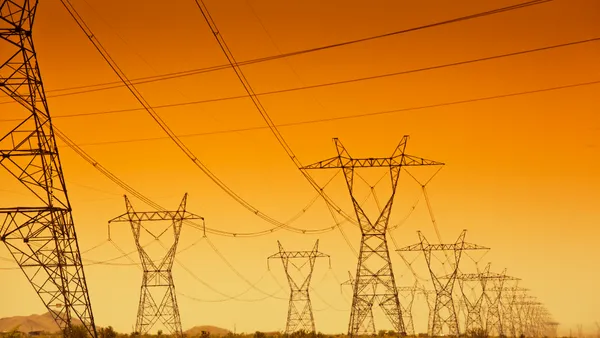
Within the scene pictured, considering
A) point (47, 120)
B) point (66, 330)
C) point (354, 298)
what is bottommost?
point (66, 330)

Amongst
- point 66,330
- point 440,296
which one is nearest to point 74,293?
point 66,330

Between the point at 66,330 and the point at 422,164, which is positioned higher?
the point at 422,164

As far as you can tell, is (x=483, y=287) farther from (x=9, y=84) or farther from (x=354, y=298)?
(x=9, y=84)

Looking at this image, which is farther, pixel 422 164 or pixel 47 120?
pixel 422 164

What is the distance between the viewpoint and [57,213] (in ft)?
135

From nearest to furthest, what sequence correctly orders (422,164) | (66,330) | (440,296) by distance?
(66,330), (422,164), (440,296)

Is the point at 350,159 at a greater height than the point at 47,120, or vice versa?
the point at 350,159

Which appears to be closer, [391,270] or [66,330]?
[66,330]

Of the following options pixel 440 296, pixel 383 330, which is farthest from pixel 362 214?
pixel 383 330

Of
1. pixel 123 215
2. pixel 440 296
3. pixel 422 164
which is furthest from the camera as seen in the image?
pixel 440 296

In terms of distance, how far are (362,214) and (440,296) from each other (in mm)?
40583

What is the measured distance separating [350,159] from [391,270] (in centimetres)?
850

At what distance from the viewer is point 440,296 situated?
98500 mm

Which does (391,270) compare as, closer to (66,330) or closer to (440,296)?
(66,330)
